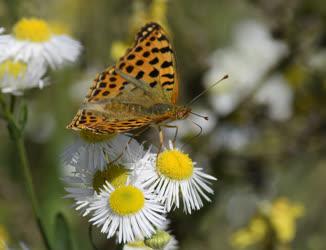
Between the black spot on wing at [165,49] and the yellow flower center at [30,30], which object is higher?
the yellow flower center at [30,30]

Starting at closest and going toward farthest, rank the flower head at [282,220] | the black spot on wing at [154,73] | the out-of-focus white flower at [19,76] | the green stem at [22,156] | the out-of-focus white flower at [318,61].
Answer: the green stem at [22,156]
the black spot on wing at [154,73]
the out-of-focus white flower at [19,76]
the flower head at [282,220]
the out-of-focus white flower at [318,61]

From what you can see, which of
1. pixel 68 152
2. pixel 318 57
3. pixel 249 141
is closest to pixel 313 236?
pixel 249 141

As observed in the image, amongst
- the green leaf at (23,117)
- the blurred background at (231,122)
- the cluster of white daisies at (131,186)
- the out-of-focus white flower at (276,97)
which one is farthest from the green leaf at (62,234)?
the out-of-focus white flower at (276,97)

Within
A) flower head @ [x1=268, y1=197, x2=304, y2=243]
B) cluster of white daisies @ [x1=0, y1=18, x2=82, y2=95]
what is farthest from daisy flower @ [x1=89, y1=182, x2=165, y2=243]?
flower head @ [x1=268, y1=197, x2=304, y2=243]

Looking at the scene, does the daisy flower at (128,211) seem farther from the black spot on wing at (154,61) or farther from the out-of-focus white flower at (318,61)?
the out-of-focus white flower at (318,61)

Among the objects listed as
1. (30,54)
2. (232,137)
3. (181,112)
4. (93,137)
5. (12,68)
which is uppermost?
(232,137)

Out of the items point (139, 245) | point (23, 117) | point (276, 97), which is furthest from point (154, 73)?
point (276, 97)

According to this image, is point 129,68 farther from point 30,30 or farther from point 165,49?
point 30,30
